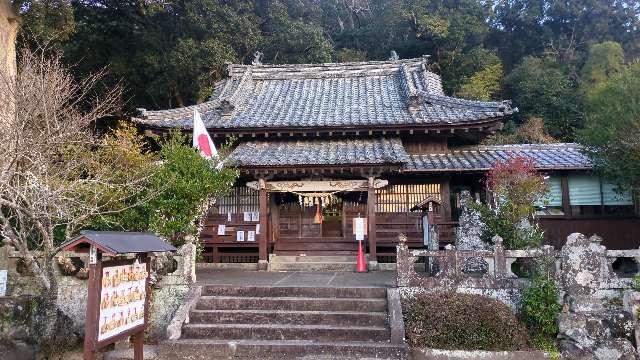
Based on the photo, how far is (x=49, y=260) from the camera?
8945 mm

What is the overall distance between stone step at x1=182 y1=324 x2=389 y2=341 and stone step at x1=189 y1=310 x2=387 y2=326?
22 cm

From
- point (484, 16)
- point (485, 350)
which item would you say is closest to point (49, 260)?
point (485, 350)

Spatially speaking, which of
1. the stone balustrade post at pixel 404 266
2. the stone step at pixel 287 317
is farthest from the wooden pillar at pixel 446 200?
the stone step at pixel 287 317

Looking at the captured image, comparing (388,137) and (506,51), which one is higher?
(506,51)

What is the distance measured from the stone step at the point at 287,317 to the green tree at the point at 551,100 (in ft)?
91.1

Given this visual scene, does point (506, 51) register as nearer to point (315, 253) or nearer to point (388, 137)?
point (388, 137)

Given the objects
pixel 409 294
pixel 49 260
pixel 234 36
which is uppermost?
pixel 234 36

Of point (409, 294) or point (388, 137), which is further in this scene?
point (388, 137)

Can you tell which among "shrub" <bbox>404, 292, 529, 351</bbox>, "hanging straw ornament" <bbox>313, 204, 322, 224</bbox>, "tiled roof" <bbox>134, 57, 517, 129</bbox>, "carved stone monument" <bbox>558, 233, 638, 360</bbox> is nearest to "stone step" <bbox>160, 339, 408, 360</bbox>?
"shrub" <bbox>404, 292, 529, 351</bbox>

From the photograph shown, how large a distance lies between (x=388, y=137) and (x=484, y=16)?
31.4m

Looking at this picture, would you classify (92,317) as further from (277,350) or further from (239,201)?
(239,201)

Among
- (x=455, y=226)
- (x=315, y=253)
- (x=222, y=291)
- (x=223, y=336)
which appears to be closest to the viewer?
(x=223, y=336)

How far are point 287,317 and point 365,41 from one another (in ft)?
126

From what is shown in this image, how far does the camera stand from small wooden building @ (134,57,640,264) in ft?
48.7
